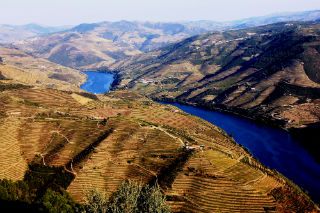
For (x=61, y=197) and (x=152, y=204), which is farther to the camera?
(x=61, y=197)

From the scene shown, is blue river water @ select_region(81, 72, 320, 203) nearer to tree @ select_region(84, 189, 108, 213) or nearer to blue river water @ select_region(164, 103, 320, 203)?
blue river water @ select_region(164, 103, 320, 203)

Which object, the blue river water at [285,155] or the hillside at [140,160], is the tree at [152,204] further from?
the blue river water at [285,155]

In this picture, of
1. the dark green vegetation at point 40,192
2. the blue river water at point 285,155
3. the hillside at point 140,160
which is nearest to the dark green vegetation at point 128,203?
the dark green vegetation at point 40,192

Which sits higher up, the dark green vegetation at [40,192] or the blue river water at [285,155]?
the dark green vegetation at [40,192]

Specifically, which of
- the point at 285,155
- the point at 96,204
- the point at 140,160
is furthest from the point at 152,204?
the point at 285,155

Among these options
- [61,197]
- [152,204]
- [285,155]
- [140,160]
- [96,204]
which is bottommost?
[285,155]

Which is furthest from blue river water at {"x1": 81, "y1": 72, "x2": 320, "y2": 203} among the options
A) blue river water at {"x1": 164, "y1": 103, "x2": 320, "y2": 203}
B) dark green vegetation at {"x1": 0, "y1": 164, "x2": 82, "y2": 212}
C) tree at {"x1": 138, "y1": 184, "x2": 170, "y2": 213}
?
dark green vegetation at {"x1": 0, "y1": 164, "x2": 82, "y2": 212}

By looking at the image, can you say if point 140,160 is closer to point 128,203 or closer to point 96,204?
point 128,203

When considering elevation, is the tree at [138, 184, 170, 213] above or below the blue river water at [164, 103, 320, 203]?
above
